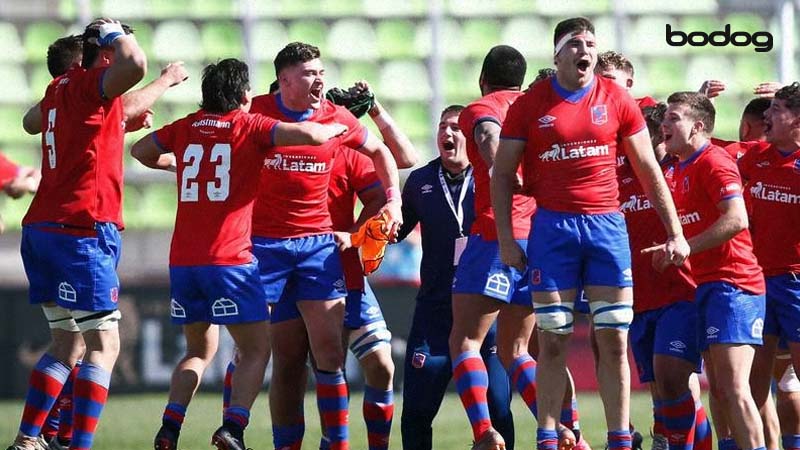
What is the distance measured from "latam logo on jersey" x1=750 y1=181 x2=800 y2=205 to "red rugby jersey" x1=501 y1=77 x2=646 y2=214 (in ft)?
4.68

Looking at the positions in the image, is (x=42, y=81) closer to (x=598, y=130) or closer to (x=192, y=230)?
(x=192, y=230)

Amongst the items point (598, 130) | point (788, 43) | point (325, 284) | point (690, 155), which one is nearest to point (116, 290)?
point (325, 284)

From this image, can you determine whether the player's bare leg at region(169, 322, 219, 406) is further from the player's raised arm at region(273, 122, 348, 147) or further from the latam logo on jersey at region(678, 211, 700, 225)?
the latam logo on jersey at region(678, 211, 700, 225)

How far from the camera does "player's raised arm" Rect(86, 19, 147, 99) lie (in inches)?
306

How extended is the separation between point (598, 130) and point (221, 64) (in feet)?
7.18

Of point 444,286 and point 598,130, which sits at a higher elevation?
point 598,130

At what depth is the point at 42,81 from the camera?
65.7 feet

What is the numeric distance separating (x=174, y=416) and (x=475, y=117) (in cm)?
241

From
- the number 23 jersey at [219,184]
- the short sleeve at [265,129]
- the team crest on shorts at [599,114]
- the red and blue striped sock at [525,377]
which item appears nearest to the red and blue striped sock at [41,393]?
the number 23 jersey at [219,184]

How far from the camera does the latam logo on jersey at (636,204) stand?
902cm

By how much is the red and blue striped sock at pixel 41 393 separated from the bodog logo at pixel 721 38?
1334 centimetres

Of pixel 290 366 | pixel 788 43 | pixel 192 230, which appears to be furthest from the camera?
pixel 788 43

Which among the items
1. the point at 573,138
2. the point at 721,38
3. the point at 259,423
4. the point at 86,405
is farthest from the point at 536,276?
the point at 721,38

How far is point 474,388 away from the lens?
27.8 feet
